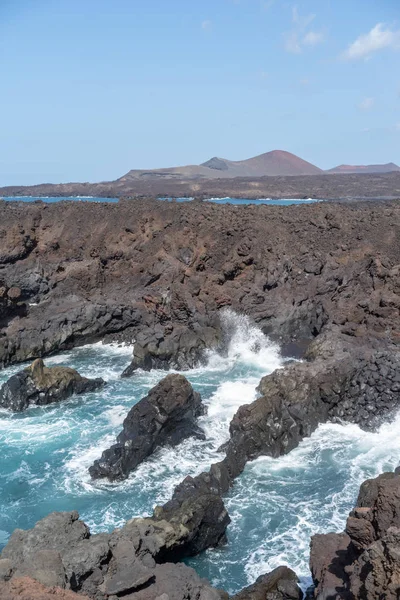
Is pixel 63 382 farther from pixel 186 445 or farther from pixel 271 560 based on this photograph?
pixel 271 560

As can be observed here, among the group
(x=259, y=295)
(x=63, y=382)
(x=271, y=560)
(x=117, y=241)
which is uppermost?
(x=117, y=241)

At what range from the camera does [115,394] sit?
26.0 meters

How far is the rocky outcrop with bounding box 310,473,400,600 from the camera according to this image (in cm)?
839

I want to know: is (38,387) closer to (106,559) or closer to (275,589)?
(106,559)

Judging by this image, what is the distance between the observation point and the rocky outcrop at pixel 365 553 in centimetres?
839

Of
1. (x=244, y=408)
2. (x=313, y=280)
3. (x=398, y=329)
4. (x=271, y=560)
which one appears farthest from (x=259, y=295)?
(x=271, y=560)

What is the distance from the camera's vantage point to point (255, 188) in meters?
91.1

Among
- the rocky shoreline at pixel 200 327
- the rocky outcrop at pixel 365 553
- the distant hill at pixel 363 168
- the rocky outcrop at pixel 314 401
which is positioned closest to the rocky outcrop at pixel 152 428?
the rocky shoreline at pixel 200 327

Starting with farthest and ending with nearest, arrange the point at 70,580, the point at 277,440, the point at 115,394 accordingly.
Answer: the point at 115,394, the point at 277,440, the point at 70,580

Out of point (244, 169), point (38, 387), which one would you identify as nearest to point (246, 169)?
point (244, 169)

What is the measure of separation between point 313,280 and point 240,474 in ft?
57.2

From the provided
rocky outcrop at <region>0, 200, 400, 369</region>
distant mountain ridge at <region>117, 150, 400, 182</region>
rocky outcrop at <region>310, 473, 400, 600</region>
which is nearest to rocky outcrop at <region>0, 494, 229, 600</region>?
rocky outcrop at <region>310, 473, 400, 600</region>

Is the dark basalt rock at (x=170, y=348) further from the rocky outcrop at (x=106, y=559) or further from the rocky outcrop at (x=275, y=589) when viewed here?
the rocky outcrop at (x=275, y=589)

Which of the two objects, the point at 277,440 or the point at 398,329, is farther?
the point at 398,329
